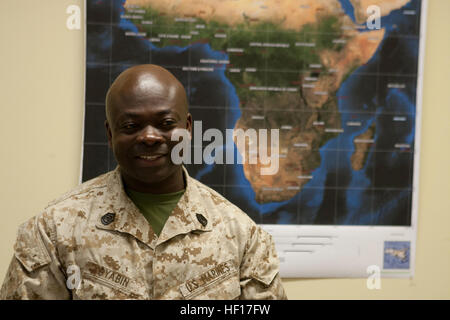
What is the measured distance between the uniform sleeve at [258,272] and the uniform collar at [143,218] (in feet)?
0.36

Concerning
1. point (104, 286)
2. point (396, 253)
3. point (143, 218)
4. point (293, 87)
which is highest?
point (293, 87)

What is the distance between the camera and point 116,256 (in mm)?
881

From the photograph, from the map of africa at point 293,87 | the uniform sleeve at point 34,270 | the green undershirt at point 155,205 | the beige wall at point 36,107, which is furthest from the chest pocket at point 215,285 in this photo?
the beige wall at point 36,107

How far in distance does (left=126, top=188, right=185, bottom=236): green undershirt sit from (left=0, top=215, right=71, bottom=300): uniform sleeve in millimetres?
185

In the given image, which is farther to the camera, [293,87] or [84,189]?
[293,87]

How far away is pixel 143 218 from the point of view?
0.91 meters

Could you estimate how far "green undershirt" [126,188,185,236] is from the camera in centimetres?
93

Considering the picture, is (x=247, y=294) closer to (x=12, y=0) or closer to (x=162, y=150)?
(x=162, y=150)

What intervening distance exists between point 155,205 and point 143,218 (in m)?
0.04

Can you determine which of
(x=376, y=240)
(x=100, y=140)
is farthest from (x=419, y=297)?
(x=100, y=140)

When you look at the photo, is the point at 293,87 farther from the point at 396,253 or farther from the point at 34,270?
the point at 34,270

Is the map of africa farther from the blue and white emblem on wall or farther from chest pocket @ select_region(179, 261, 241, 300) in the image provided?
chest pocket @ select_region(179, 261, 241, 300)

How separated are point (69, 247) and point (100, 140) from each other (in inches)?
22.6

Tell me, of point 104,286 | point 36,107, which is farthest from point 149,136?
point 36,107
